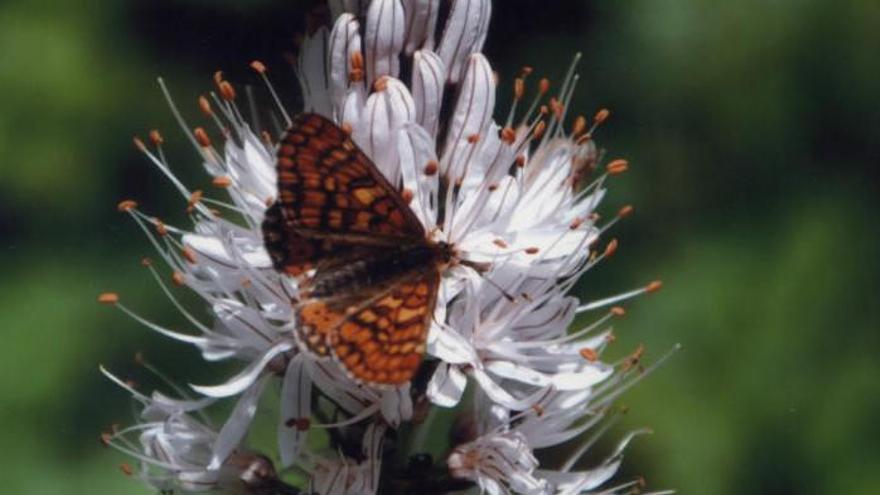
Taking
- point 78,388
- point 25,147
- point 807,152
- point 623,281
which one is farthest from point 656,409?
point 25,147

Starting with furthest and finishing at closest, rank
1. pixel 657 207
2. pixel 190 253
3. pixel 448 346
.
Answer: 1. pixel 657 207
2. pixel 190 253
3. pixel 448 346

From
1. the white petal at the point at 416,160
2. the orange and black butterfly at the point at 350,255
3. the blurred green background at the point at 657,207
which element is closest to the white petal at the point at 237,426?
the orange and black butterfly at the point at 350,255

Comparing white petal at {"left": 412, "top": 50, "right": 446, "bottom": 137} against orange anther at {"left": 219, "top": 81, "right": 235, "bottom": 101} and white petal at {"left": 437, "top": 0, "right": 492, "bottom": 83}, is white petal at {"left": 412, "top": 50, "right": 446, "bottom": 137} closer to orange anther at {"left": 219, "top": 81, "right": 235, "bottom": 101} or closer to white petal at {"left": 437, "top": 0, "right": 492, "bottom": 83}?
white petal at {"left": 437, "top": 0, "right": 492, "bottom": 83}

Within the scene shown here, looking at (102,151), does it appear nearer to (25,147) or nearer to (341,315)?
(25,147)

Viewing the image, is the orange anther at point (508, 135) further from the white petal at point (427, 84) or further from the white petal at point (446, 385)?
the white petal at point (446, 385)

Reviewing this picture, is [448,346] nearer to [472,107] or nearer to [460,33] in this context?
[472,107]

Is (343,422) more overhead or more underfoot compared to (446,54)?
more underfoot

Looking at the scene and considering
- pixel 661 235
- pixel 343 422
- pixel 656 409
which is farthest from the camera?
pixel 661 235

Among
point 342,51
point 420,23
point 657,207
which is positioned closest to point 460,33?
point 420,23
